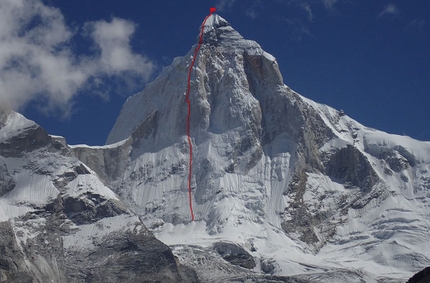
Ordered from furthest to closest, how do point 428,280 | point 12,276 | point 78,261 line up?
point 78,261 → point 12,276 → point 428,280

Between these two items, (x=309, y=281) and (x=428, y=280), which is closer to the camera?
(x=428, y=280)

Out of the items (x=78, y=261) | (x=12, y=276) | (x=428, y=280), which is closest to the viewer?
(x=428, y=280)

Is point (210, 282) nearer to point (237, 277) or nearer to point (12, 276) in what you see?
point (237, 277)

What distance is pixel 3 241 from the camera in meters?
187

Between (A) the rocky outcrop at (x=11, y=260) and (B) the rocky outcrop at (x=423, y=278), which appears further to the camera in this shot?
(A) the rocky outcrop at (x=11, y=260)

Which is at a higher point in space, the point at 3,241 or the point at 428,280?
the point at 3,241

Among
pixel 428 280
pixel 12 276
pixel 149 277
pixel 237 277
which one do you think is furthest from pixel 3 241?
pixel 428 280

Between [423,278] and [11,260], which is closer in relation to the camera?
[423,278]

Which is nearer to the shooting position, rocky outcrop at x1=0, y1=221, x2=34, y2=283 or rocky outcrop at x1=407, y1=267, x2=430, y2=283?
rocky outcrop at x1=407, y1=267, x2=430, y2=283

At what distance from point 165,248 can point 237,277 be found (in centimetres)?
1168

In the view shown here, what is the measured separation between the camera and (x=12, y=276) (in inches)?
7126

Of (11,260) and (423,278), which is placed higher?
(11,260)

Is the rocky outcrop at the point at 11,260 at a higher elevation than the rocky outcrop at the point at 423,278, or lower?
higher

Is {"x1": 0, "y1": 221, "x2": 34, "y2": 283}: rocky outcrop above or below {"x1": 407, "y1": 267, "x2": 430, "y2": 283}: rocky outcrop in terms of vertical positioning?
above
